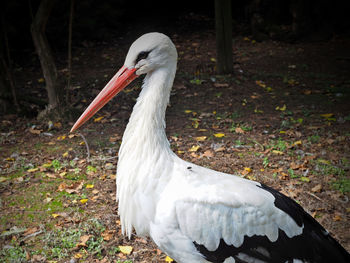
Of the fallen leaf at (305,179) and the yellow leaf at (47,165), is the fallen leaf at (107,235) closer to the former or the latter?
the yellow leaf at (47,165)

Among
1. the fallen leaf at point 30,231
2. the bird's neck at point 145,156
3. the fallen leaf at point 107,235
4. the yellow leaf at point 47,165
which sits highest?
the bird's neck at point 145,156

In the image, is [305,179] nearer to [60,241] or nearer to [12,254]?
[60,241]

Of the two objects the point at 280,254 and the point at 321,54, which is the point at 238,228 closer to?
the point at 280,254

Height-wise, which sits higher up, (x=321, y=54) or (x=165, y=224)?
(x=165, y=224)

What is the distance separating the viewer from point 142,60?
2334 mm

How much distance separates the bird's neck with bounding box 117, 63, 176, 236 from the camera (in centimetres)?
234

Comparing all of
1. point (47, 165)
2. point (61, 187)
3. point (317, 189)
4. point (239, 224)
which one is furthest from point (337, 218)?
point (47, 165)

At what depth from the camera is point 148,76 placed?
2475 mm

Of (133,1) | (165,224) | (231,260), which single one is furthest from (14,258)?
(133,1)

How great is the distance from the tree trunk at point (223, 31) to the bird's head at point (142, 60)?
425 cm

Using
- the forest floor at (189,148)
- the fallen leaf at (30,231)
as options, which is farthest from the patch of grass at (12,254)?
the fallen leaf at (30,231)

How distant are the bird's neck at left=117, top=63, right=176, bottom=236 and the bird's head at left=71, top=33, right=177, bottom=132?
0.26 feet

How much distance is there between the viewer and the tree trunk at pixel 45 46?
480 centimetres

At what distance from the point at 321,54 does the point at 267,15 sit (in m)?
1.91
